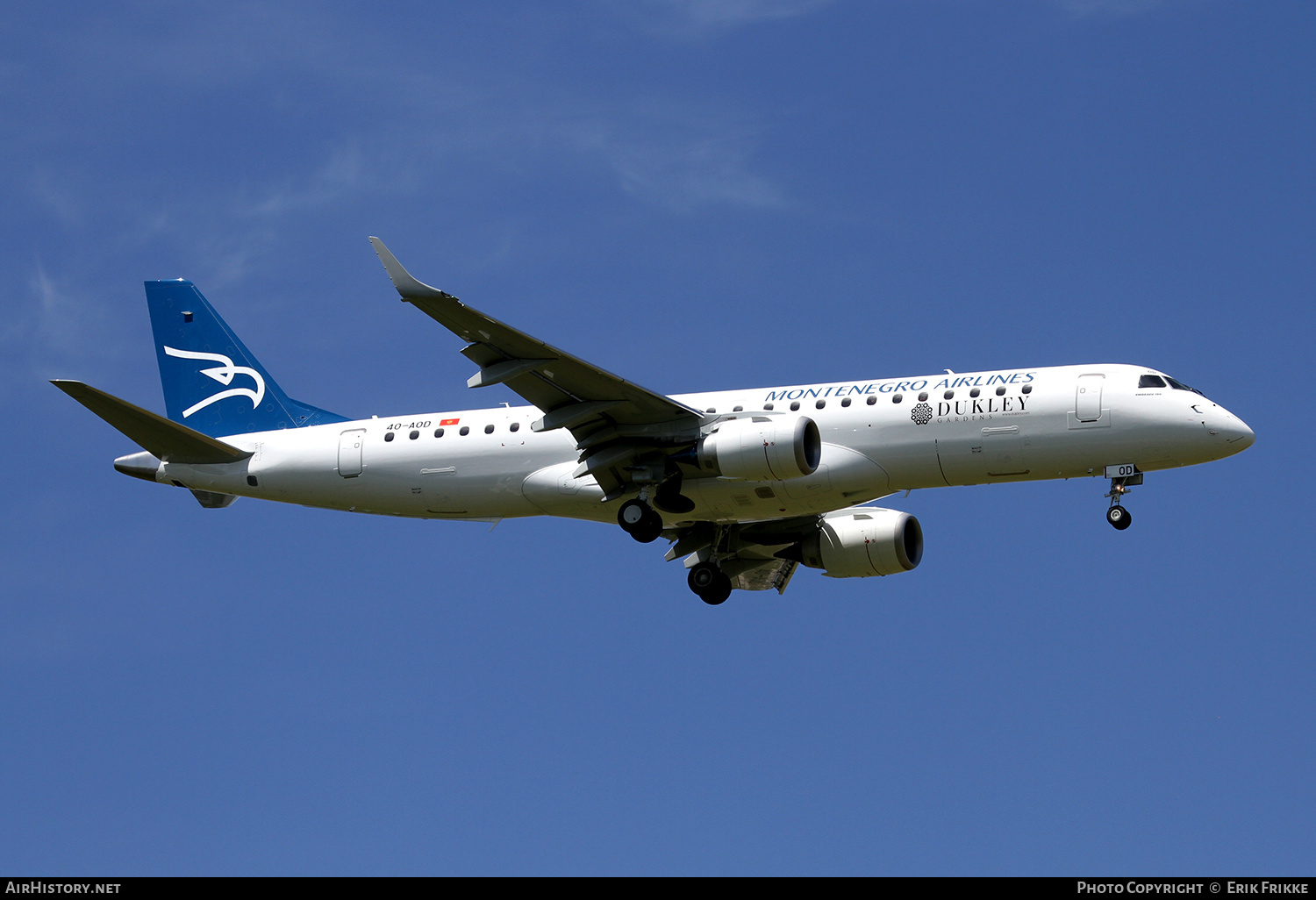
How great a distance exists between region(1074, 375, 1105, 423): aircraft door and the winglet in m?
13.2

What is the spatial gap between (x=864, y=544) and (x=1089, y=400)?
25.2ft

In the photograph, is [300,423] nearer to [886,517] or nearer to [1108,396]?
[886,517]

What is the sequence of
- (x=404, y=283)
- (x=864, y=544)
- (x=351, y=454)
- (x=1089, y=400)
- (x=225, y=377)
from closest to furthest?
(x=404, y=283) < (x=1089, y=400) < (x=351, y=454) < (x=864, y=544) < (x=225, y=377)

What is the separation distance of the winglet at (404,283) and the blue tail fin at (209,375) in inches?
416

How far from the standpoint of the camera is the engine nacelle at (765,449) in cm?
3219

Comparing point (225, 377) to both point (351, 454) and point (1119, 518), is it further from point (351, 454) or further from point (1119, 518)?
point (1119, 518)

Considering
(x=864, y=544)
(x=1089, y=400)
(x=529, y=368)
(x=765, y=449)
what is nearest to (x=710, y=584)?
(x=864, y=544)

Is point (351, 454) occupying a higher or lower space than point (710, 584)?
higher

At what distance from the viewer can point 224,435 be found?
129 feet

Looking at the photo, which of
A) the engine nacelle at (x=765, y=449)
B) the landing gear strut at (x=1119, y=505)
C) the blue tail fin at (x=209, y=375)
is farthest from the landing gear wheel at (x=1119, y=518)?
the blue tail fin at (x=209, y=375)

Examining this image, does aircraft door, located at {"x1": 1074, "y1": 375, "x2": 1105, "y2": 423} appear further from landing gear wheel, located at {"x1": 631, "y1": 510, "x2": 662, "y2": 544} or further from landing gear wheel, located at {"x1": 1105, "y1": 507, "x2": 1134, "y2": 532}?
landing gear wheel, located at {"x1": 631, "y1": 510, "x2": 662, "y2": 544}

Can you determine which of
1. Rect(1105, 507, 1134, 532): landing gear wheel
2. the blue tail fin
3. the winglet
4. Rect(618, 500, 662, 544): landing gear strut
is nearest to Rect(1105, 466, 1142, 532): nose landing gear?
Rect(1105, 507, 1134, 532): landing gear wheel

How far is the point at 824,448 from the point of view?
3350cm
